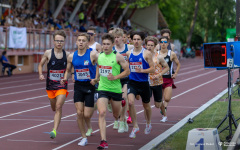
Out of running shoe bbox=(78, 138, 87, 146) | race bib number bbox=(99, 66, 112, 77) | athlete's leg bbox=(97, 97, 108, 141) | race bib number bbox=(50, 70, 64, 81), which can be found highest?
race bib number bbox=(99, 66, 112, 77)

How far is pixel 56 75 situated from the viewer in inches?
407

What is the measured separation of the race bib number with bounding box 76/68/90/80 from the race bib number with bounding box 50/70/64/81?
0.57 m

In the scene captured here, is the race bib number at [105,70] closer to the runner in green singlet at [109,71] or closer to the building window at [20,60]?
the runner in green singlet at [109,71]

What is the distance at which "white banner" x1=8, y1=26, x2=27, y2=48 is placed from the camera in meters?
30.4

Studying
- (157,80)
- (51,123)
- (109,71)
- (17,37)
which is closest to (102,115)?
(109,71)

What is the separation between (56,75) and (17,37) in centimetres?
2133

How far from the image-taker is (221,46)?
373 inches

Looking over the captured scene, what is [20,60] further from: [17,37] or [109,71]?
[109,71]

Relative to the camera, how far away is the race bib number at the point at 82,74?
984cm

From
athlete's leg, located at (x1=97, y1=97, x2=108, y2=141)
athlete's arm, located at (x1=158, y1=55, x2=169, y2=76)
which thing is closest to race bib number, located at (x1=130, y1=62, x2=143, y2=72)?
athlete's leg, located at (x1=97, y1=97, x2=108, y2=141)

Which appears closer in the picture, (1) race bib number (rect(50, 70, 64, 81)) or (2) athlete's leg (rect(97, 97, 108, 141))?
(2) athlete's leg (rect(97, 97, 108, 141))

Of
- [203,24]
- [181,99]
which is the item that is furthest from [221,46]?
[203,24]

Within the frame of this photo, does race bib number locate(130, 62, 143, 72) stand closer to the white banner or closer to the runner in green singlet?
the runner in green singlet

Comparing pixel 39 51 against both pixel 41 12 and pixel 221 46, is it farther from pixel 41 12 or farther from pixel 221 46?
pixel 221 46
